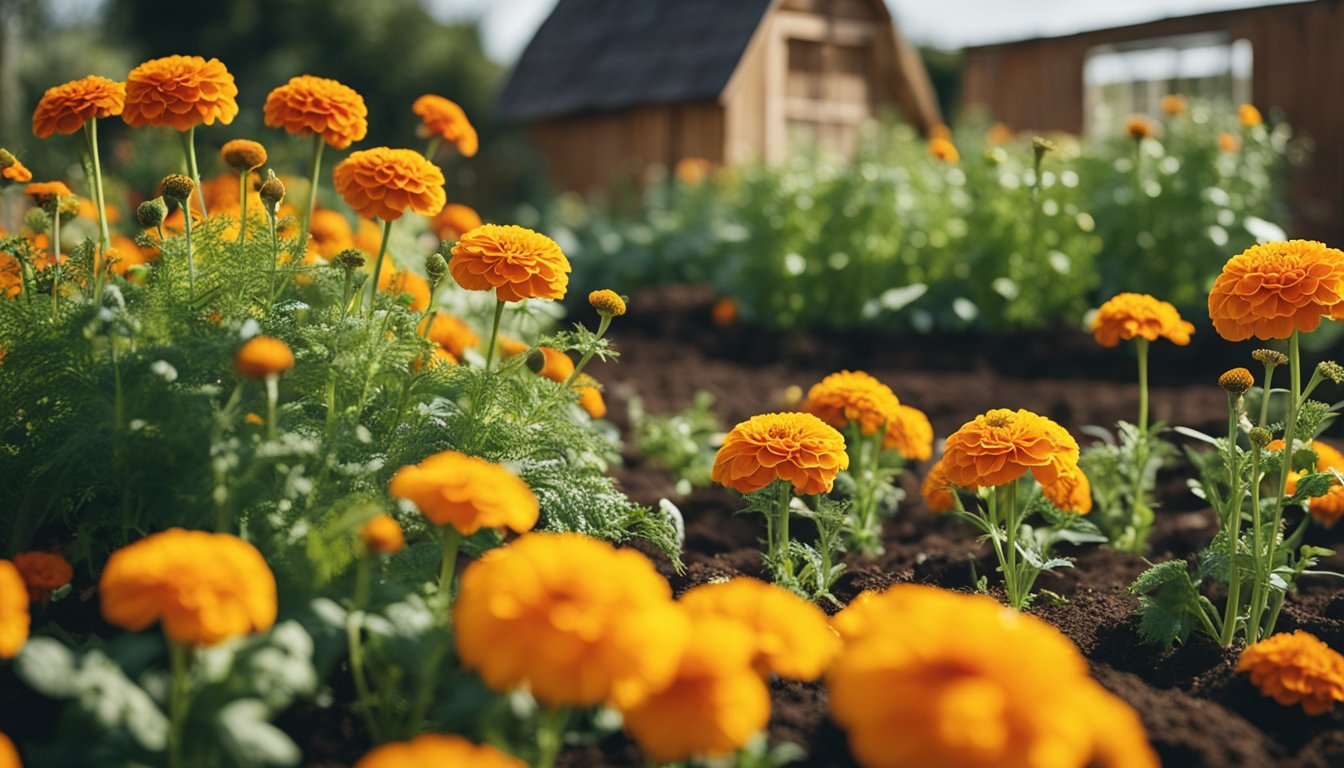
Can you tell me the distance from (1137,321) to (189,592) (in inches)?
86.0

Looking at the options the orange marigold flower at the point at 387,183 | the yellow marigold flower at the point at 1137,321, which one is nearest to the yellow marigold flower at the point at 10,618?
the orange marigold flower at the point at 387,183

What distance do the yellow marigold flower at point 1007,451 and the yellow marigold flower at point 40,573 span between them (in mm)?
1552

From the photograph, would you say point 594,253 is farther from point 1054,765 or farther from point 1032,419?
point 1054,765

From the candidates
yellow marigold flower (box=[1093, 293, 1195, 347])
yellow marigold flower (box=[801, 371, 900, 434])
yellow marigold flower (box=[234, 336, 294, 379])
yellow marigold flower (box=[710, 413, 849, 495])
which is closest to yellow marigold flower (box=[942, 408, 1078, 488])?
yellow marigold flower (box=[710, 413, 849, 495])

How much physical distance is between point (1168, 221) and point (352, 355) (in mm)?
5137

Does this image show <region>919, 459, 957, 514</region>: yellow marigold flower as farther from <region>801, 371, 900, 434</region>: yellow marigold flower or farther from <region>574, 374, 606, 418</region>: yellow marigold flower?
<region>574, 374, 606, 418</region>: yellow marigold flower

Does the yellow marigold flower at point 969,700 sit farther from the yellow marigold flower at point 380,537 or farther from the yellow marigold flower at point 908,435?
the yellow marigold flower at point 908,435

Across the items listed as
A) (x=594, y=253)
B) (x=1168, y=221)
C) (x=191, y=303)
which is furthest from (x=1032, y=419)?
(x=594, y=253)

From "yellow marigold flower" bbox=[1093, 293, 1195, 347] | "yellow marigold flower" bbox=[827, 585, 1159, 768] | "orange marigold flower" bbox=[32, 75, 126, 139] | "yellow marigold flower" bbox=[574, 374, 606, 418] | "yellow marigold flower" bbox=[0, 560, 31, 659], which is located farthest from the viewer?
"yellow marigold flower" bbox=[1093, 293, 1195, 347]

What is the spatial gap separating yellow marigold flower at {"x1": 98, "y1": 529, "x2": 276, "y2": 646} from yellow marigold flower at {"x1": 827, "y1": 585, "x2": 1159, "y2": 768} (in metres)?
0.71

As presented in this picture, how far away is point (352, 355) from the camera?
2156 millimetres

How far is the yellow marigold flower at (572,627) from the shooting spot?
134 cm

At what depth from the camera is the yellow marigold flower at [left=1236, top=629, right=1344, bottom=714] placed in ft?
6.62

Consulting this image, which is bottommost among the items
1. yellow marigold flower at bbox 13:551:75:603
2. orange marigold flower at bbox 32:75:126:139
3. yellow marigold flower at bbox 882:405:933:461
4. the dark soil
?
the dark soil
